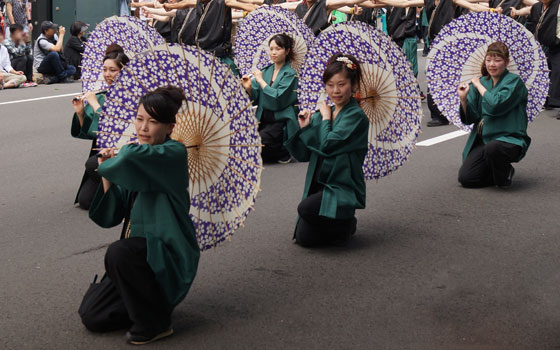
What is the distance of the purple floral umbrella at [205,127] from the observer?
4172 mm

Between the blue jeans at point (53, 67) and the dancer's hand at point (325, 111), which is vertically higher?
the dancer's hand at point (325, 111)

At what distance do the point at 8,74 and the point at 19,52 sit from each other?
814mm

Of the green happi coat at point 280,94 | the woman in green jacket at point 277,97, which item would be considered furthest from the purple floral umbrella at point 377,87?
the green happi coat at point 280,94

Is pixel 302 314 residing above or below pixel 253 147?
below

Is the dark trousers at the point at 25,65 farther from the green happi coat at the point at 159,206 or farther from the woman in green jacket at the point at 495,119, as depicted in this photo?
the green happi coat at the point at 159,206

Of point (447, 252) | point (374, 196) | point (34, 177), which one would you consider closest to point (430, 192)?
point (374, 196)

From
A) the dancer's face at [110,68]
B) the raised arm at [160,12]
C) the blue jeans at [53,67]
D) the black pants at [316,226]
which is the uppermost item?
the dancer's face at [110,68]

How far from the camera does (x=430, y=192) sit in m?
7.38

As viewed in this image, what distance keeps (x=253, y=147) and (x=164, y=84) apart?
2.05ft

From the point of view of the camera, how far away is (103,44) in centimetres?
664

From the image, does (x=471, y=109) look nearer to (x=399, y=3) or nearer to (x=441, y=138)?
(x=441, y=138)

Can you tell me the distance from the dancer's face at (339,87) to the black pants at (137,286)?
1.93 metres

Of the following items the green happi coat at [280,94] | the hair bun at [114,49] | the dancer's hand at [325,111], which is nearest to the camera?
the dancer's hand at [325,111]

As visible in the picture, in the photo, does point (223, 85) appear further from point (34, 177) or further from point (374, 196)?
point (34, 177)
